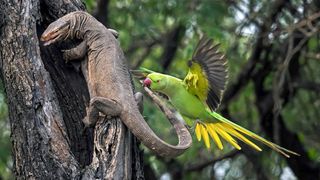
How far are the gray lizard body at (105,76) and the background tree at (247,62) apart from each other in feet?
9.44

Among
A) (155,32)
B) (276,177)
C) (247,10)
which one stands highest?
(247,10)

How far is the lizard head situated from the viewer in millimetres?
5492

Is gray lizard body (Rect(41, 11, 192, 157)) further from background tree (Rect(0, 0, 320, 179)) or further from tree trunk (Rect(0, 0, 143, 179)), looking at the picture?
background tree (Rect(0, 0, 320, 179))

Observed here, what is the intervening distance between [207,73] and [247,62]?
4.12m

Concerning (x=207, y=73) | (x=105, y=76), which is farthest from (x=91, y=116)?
(x=207, y=73)

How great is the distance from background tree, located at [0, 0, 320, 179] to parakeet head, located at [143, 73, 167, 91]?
278cm

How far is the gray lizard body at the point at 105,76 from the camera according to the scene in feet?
17.1

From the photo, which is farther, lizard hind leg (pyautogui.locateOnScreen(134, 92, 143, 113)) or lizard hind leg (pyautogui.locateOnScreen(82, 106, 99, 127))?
lizard hind leg (pyautogui.locateOnScreen(134, 92, 143, 113))

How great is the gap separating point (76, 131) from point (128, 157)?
0.58 m

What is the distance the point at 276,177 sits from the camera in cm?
1070

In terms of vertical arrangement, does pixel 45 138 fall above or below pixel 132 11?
above

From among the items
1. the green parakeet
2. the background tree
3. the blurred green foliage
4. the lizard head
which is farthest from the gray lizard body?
the blurred green foliage

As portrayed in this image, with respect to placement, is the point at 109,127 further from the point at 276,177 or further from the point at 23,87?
the point at 276,177

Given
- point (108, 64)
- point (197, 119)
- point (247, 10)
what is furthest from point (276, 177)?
point (108, 64)
